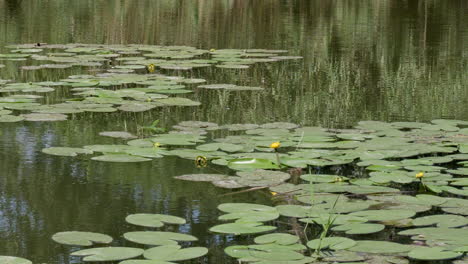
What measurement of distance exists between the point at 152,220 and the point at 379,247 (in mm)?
740

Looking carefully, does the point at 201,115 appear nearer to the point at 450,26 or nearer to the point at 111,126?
the point at 111,126

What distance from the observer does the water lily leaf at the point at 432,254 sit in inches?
93.0

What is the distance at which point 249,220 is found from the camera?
276 cm

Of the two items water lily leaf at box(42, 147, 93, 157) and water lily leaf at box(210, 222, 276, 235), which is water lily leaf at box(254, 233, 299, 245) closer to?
water lily leaf at box(210, 222, 276, 235)

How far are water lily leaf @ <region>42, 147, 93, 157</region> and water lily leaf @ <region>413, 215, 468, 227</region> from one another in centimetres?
156

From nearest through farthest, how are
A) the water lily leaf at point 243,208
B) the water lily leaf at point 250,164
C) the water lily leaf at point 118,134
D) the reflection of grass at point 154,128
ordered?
the water lily leaf at point 243,208 < the water lily leaf at point 250,164 < the water lily leaf at point 118,134 < the reflection of grass at point 154,128

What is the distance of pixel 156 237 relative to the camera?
99.6 inches

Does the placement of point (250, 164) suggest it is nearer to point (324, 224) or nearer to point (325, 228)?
point (324, 224)

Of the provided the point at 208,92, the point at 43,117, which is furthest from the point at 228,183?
the point at 208,92

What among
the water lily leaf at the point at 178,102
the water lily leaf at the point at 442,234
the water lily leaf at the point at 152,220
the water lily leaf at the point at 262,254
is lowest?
the water lily leaf at the point at 262,254

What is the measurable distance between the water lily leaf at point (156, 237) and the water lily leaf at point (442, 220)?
0.75 m

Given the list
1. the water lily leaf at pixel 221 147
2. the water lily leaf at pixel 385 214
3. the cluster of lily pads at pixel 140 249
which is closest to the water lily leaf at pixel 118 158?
the water lily leaf at pixel 221 147

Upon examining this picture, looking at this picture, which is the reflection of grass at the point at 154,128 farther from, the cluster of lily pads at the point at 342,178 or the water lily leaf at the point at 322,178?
the water lily leaf at the point at 322,178

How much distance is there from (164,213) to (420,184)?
1049 mm
